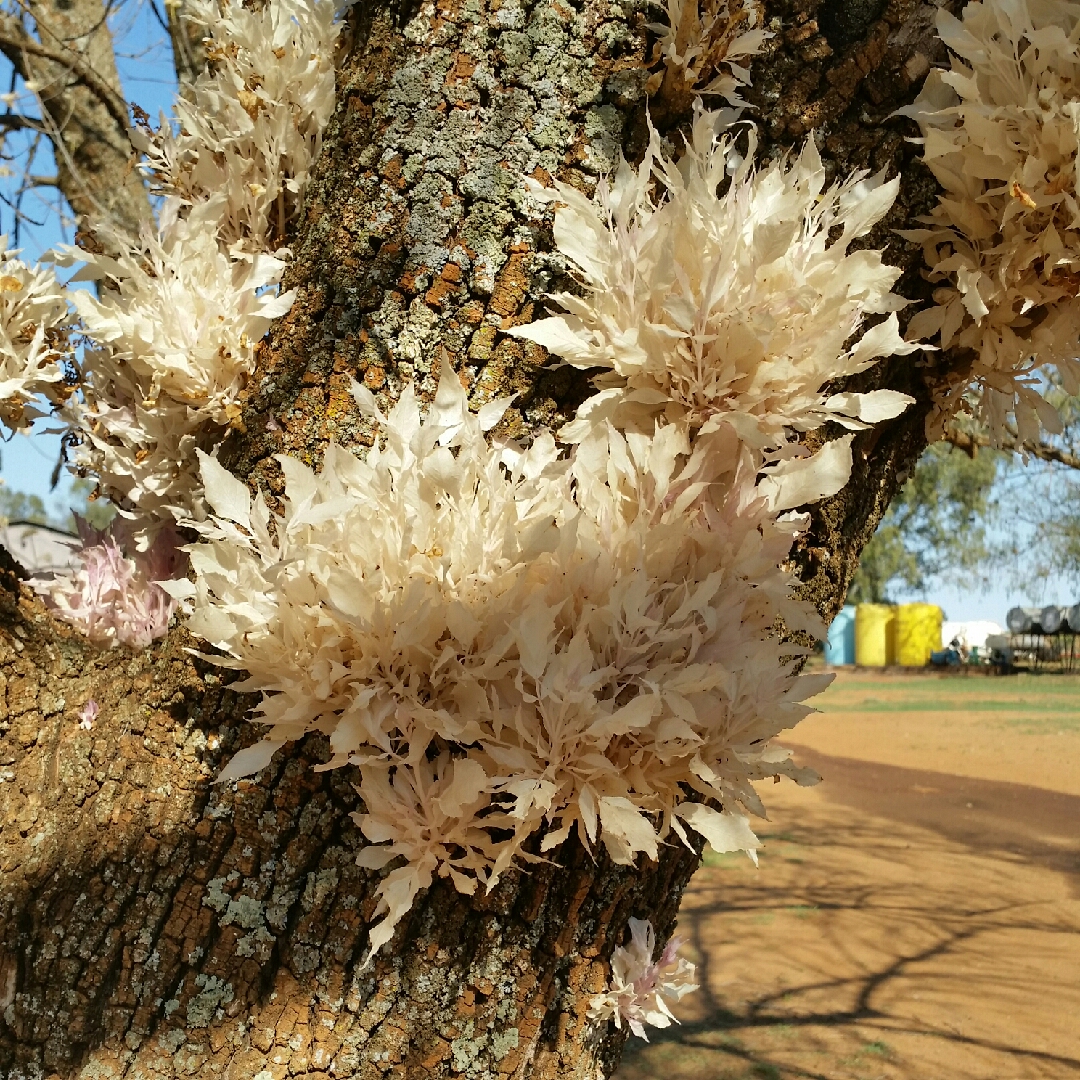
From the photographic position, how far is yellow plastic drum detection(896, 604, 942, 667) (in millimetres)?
25766

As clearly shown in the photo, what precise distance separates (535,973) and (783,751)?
394 mm

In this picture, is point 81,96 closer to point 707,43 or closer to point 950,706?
point 707,43

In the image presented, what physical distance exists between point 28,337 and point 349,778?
2.88 ft

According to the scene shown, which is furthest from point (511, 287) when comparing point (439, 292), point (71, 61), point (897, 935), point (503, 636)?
point (897, 935)

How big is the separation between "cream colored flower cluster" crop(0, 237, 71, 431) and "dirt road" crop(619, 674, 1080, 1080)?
12.8ft

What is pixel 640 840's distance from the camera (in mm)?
854

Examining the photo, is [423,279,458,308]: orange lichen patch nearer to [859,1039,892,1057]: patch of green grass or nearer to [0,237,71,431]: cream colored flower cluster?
[0,237,71,431]: cream colored flower cluster

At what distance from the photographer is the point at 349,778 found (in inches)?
39.6

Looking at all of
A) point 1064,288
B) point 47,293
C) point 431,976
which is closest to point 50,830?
point 431,976

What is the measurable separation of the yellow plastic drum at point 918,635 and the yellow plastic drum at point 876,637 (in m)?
0.20

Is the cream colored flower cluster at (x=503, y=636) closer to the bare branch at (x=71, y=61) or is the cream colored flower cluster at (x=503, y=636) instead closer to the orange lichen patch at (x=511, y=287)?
the orange lichen patch at (x=511, y=287)

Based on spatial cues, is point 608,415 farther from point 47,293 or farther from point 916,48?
point 47,293

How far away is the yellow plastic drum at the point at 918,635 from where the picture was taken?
25766 millimetres

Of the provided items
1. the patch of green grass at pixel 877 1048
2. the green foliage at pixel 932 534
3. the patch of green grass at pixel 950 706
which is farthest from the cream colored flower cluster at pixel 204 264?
the green foliage at pixel 932 534
